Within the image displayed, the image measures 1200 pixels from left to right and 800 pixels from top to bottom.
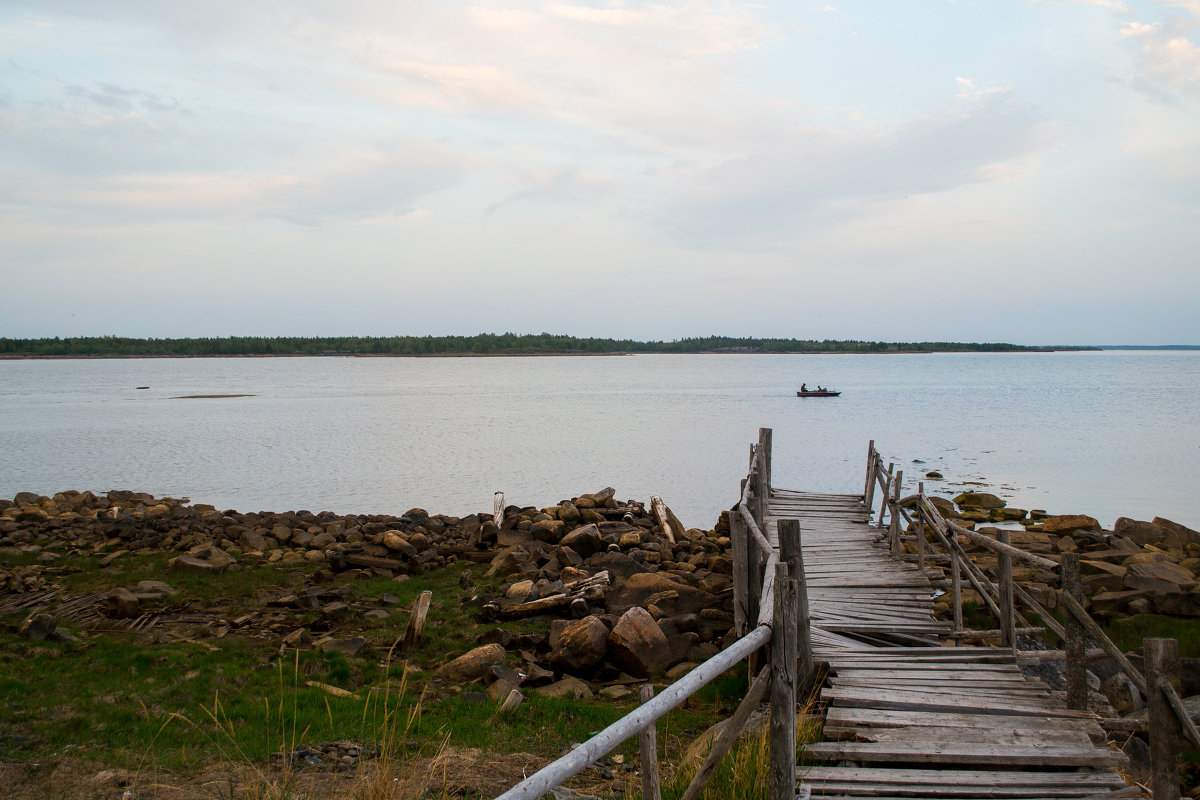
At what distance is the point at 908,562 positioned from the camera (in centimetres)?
1216

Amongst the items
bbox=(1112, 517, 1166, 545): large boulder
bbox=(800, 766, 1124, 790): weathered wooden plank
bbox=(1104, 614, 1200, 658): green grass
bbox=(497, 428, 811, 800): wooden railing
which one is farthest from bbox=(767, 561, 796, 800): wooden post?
bbox=(1112, 517, 1166, 545): large boulder

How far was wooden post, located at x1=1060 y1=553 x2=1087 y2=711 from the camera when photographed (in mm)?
5988

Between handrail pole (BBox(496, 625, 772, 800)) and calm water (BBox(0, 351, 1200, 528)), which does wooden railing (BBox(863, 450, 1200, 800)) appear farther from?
calm water (BBox(0, 351, 1200, 528))

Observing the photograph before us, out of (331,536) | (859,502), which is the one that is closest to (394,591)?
(331,536)

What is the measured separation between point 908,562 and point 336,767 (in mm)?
8875

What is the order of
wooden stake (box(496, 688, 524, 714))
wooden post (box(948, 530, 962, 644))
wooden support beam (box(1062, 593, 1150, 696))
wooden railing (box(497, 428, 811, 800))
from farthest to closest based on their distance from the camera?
1. wooden post (box(948, 530, 962, 644))
2. wooden stake (box(496, 688, 524, 714))
3. wooden support beam (box(1062, 593, 1150, 696))
4. wooden railing (box(497, 428, 811, 800))

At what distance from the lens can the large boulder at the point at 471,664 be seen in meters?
9.40

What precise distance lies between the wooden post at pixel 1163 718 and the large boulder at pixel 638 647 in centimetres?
588

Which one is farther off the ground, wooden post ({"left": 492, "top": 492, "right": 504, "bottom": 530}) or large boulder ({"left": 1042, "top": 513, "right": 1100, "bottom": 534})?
wooden post ({"left": 492, "top": 492, "right": 504, "bottom": 530})

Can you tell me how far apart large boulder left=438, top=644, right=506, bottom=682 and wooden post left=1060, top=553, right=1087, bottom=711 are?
5.95 m

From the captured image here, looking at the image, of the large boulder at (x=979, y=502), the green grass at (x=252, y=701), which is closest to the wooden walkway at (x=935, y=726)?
the green grass at (x=252, y=701)

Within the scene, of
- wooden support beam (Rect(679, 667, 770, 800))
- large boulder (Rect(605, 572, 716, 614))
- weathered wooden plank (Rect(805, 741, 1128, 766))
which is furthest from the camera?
large boulder (Rect(605, 572, 716, 614))

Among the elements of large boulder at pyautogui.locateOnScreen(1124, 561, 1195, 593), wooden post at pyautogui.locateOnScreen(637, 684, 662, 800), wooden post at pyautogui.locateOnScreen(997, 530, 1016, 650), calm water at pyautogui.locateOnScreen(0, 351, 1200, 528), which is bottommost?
calm water at pyautogui.locateOnScreen(0, 351, 1200, 528)

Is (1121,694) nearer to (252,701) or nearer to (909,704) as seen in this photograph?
(909,704)
